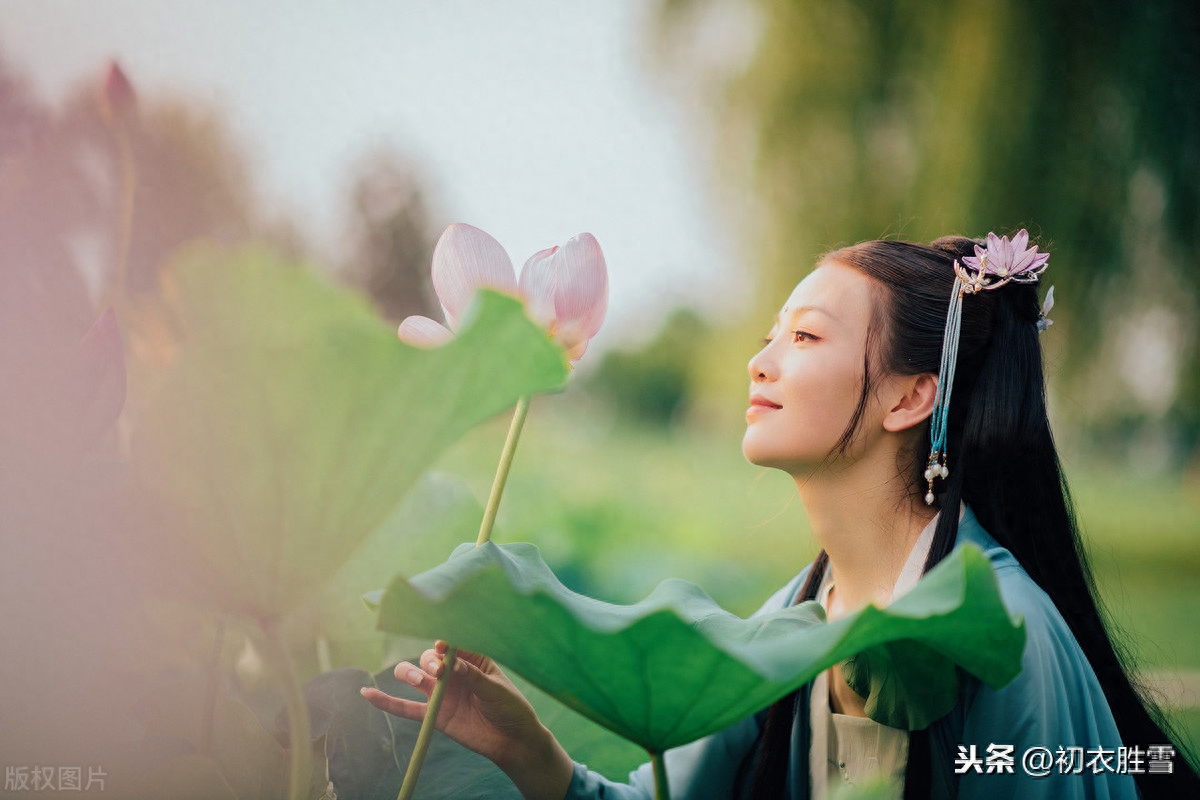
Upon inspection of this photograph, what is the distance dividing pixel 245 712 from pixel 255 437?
112 mm

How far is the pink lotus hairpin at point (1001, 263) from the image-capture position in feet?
2.02

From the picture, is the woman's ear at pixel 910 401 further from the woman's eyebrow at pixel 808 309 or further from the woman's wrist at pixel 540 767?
the woman's wrist at pixel 540 767

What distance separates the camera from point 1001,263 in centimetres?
62

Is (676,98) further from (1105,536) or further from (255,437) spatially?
(255,437)

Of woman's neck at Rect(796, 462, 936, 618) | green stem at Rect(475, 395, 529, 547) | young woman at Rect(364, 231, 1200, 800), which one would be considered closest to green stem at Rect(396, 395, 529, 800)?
green stem at Rect(475, 395, 529, 547)

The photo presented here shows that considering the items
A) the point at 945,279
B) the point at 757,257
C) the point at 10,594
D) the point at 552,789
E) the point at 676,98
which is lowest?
the point at 552,789

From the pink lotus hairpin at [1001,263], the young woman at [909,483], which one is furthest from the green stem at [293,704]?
the pink lotus hairpin at [1001,263]

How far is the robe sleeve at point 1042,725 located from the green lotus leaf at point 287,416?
34 centimetres

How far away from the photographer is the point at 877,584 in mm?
598

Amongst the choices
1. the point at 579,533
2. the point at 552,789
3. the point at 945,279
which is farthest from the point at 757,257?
the point at 552,789

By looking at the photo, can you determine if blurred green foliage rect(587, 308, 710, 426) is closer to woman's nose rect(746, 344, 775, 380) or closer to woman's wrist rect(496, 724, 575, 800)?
woman's nose rect(746, 344, 775, 380)

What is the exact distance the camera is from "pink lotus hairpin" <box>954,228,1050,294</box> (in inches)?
24.2

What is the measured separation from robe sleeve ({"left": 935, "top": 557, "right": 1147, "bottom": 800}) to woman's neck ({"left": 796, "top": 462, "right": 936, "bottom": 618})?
108mm

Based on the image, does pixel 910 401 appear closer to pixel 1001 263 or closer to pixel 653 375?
pixel 1001 263
